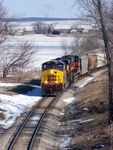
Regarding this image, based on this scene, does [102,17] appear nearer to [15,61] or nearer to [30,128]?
[30,128]

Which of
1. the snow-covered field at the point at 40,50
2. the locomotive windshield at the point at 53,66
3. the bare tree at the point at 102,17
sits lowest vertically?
the snow-covered field at the point at 40,50

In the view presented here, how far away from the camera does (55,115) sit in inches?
1283

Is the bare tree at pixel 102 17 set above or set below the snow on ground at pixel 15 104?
above

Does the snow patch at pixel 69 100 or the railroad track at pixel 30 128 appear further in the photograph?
the snow patch at pixel 69 100

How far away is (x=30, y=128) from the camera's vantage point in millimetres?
27531

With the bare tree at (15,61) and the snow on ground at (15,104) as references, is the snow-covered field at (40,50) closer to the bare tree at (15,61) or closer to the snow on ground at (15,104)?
the bare tree at (15,61)

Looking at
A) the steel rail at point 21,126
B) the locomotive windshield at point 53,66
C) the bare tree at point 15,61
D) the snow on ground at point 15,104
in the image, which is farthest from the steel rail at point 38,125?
the bare tree at point 15,61

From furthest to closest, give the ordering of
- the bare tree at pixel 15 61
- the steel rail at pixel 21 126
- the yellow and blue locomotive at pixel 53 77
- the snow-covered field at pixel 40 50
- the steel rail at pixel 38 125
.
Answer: the snow-covered field at pixel 40 50 < the bare tree at pixel 15 61 < the yellow and blue locomotive at pixel 53 77 < the steel rail at pixel 21 126 < the steel rail at pixel 38 125

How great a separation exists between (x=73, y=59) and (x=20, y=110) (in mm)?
17752

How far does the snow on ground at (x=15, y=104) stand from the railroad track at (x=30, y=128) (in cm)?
89

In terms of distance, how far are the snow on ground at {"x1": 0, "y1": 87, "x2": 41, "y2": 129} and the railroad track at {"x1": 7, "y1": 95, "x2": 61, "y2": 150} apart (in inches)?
34.9

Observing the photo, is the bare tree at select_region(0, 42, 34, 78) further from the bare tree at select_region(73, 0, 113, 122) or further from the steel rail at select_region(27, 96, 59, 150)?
the bare tree at select_region(73, 0, 113, 122)

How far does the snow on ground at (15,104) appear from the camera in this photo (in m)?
30.9

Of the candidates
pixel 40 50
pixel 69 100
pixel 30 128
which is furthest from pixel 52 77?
pixel 40 50
